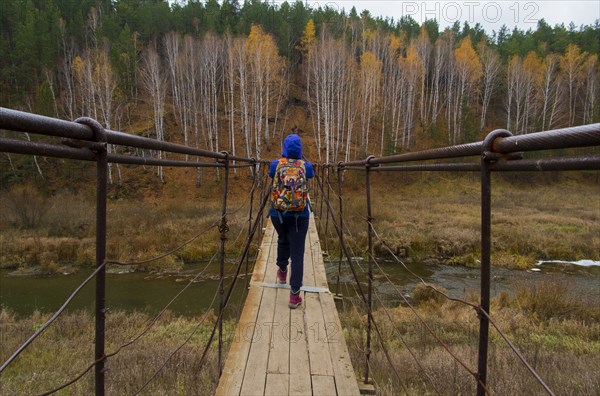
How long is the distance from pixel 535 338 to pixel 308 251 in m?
4.39

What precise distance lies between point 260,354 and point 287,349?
0.61 ft

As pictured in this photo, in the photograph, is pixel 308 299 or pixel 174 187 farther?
pixel 174 187

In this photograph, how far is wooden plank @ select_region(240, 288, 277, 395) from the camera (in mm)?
2182

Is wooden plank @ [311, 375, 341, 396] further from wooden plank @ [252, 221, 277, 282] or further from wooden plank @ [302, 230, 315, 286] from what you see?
wooden plank @ [252, 221, 277, 282]

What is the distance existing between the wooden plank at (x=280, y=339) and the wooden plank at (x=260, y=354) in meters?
0.03

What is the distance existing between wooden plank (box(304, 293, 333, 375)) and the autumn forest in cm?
2159

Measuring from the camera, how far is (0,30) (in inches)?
1352

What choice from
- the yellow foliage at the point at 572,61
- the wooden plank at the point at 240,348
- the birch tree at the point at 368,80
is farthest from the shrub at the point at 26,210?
the yellow foliage at the point at 572,61

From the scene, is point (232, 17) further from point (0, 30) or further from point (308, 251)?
point (308, 251)

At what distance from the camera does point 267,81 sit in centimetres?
2575

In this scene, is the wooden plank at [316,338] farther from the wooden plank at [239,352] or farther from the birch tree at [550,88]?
the birch tree at [550,88]

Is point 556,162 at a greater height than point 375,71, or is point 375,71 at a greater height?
point 375,71

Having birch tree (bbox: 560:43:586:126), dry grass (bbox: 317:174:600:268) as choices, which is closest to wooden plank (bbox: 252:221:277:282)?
dry grass (bbox: 317:174:600:268)

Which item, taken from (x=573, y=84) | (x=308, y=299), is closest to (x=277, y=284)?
(x=308, y=299)
